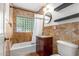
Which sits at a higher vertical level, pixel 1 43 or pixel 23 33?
pixel 23 33

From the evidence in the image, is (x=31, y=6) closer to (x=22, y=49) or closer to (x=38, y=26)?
(x=38, y=26)

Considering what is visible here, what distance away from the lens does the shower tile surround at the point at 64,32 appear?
3.91ft

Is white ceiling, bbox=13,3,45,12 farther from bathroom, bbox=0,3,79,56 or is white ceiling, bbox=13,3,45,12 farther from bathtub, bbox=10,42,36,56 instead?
bathtub, bbox=10,42,36,56

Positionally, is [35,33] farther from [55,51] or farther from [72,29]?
[72,29]

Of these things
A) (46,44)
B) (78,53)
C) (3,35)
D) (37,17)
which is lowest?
(78,53)

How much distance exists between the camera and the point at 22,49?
1288mm

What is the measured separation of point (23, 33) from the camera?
4.14 ft

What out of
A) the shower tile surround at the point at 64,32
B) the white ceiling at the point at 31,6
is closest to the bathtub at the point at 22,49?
the shower tile surround at the point at 64,32

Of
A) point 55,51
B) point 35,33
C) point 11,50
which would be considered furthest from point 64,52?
point 11,50

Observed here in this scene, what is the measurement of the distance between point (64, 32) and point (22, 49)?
1.87ft

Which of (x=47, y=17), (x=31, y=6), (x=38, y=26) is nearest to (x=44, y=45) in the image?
(x=38, y=26)

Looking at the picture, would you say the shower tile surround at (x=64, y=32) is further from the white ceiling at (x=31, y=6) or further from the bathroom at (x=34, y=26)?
the white ceiling at (x=31, y=6)

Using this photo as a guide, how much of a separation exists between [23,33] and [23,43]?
127 millimetres

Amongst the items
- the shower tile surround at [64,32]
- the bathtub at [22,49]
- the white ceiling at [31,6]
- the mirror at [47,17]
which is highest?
the white ceiling at [31,6]
